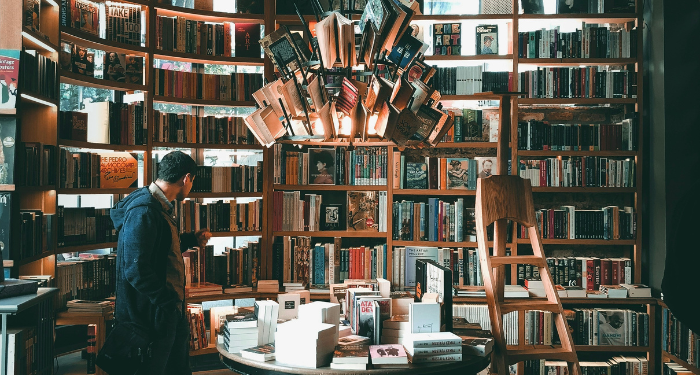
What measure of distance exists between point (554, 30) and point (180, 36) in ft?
9.12

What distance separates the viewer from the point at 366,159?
14.3 feet

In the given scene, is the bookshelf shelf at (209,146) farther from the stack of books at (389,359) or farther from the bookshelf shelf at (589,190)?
the stack of books at (389,359)

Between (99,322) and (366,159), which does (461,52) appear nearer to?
(366,159)

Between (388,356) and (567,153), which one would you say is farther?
(567,153)

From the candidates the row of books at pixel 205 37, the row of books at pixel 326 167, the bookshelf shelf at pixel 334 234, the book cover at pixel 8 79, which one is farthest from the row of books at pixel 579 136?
the book cover at pixel 8 79

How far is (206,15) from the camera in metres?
4.32

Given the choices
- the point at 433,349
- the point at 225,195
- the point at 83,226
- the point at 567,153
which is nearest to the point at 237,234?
the point at 225,195

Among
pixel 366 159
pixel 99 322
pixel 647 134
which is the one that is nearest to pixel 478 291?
pixel 366 159

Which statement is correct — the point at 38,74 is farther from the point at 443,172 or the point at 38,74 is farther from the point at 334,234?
the point at 443,172


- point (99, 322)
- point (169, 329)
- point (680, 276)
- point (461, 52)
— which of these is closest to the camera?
point (680, 276)

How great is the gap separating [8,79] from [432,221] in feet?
9.42

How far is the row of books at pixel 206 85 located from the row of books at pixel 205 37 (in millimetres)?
171

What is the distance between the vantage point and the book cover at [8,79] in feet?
9.55

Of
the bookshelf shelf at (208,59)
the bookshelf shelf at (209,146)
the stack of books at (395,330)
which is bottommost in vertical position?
the stack of books at (395,330)
